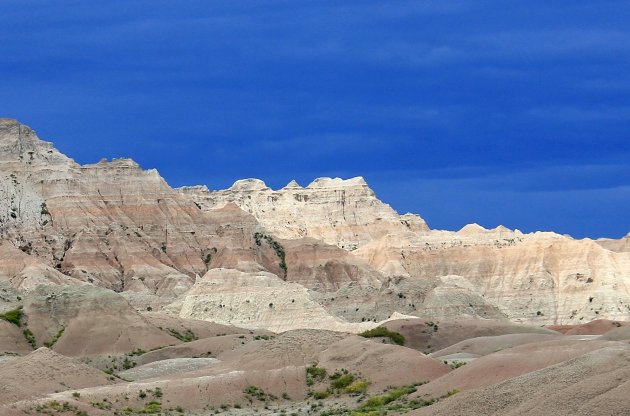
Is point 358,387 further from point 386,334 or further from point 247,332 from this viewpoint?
point 247,332

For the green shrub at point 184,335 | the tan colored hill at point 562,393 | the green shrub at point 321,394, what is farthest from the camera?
the green shrub at point 184,335

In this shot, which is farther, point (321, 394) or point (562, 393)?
point (321, 394)

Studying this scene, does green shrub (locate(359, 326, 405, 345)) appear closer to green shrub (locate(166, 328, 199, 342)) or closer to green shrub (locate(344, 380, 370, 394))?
green shrub (locate(166, 328, 199, 342))

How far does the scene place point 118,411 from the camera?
260ft

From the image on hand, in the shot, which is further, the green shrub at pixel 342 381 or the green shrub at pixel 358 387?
the green shrub at pixel 342 381

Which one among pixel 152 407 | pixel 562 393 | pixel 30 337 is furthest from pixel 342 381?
pixel 30 337

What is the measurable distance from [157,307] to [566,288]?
57596 millimetres

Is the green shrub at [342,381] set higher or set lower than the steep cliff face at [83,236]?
lower

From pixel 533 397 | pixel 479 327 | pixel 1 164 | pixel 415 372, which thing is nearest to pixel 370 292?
pixel 479 327

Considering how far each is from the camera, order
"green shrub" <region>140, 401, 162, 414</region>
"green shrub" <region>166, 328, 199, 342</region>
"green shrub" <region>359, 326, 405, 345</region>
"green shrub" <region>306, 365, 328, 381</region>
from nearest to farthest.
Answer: "green shrub" <region>140, 401, 162, 414</region>, "green shrub" <region>306, 365, 328, 381</region>, "green shrub" <region>359, 326, 405, 345</region>, "green shrub" <region>166, 328, 199, 342</region>

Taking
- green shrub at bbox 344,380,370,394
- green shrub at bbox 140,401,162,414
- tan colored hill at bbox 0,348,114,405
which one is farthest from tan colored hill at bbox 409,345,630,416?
tan colored hill at bbox 0,348,114,405

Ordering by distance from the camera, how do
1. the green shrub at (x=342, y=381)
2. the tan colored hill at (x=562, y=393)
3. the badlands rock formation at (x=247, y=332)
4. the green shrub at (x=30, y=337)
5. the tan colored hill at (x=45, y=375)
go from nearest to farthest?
the tan colored hill at (x=562, y=393) → the badlands rock formation at (x=247, y=332) → the tan colored hill at (x=45, y=375) → the green shrub at (x=342, y=381) → the green shrub at (x=30, y=337)

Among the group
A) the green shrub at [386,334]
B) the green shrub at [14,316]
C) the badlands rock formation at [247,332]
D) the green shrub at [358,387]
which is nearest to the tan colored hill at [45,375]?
the badlands rock formation at [247,332]

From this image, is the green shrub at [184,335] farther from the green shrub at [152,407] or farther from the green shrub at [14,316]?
the green shrub at [152,407]
